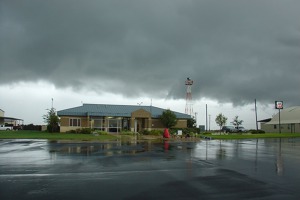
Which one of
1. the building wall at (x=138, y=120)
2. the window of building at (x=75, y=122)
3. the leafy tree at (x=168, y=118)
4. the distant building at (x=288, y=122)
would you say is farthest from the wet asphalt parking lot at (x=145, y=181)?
the distant building at (x=288, y=122)

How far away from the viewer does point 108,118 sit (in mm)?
56344

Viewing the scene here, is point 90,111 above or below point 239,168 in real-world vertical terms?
above

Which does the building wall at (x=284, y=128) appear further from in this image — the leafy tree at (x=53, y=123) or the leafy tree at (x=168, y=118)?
the leafy tree at (x=53, y=123)

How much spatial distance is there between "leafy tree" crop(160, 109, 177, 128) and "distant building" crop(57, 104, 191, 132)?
1.49m

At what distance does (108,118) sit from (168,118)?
11072mm

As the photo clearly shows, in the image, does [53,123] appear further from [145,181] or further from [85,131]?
[145,181]

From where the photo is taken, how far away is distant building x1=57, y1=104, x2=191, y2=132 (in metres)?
54.2

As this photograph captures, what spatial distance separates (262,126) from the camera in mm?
90875

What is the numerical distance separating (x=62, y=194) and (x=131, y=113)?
48.7 m

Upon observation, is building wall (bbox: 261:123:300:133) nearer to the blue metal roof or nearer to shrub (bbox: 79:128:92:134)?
the blue metal roof

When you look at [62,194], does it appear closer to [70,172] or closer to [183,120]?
[70,172]

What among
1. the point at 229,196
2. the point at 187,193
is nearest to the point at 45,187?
the point at 187,193

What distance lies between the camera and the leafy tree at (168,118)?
56.7 m

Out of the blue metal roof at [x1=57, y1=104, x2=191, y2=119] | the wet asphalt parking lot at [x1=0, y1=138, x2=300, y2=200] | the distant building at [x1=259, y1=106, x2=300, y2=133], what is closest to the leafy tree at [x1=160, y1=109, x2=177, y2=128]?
the blue metal roof at [x1=57, y1=104, x2=191, y2=119]
